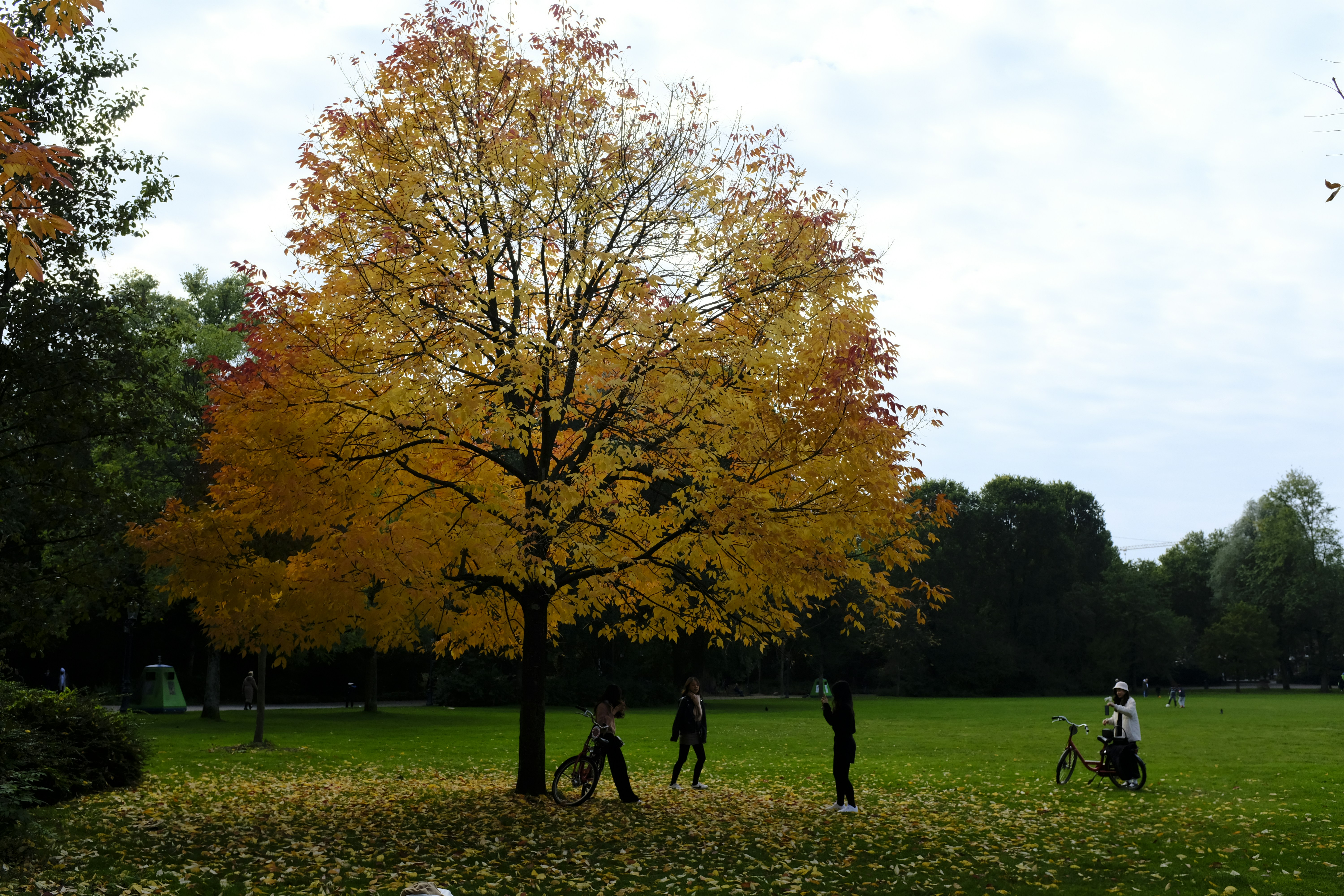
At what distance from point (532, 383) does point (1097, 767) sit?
11589mm

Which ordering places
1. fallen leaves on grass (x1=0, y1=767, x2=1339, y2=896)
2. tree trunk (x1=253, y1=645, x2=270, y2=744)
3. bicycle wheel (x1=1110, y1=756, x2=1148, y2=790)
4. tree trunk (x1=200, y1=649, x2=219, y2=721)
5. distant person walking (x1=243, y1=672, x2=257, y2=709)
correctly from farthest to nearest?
distant person walking (x1=243, y1=672, x2=257, y2=709), tree trunk (x1=200, y1=649, x2=219, y2=721), tree trunk (x1=253, y1=645, x2=270, y2=744), bicycle wheel (x1=1110, y1=756, x2=1148, y2=790), fallen leaves on grass (x1=0, y1=767, x2=1339, y2=896)

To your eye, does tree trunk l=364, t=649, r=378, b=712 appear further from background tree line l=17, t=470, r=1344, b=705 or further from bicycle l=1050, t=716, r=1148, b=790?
bicycle l=1050, t=716, r=1148, b=790

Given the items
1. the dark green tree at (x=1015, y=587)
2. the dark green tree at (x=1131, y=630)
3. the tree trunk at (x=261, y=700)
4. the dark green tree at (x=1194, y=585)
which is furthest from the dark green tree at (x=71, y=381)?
the dark green tree at (x=1194, y=585)

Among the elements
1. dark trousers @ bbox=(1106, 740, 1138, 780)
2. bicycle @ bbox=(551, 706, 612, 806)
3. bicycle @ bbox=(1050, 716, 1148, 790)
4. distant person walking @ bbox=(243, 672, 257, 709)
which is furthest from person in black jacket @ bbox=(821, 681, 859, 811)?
distant person walking @ bbox=(243, 672, 257, 709)

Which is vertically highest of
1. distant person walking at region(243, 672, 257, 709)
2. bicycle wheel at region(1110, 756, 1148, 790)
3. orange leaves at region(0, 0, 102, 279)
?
orange leaves at region(0, 0, 102, 279)

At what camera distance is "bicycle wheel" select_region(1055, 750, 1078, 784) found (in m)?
16.8

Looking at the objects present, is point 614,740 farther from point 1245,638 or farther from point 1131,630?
point 1245,638

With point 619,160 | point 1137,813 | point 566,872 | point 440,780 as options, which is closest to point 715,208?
point 619,160

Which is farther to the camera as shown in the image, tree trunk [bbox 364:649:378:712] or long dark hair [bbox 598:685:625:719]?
tree trunk [bbox 364:649:378:712]

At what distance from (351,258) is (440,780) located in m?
9.66

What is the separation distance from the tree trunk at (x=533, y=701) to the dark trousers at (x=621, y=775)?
98 cm

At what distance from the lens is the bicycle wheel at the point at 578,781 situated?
13219 millimetres

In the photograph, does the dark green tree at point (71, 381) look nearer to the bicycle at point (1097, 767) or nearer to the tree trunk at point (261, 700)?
the tree trunk at point (261, 700)

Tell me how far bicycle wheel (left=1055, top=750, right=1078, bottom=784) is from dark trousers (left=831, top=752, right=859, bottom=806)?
4.94m
